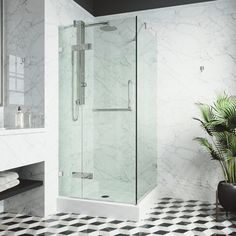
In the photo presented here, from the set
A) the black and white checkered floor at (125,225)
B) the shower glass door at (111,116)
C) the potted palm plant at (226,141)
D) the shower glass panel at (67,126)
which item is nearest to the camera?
the black and white checkered floor at (125,225)

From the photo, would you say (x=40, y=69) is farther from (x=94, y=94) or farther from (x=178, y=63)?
(x=178, y=63)

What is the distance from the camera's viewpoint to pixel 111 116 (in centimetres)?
309

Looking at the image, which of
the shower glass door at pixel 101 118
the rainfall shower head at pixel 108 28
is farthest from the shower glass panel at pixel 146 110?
the rainfall shower head at pixel 108 28

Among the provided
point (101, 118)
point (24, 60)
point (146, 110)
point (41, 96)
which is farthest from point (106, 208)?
point (24, 60)

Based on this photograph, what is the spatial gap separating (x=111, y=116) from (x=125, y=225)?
3.54ft

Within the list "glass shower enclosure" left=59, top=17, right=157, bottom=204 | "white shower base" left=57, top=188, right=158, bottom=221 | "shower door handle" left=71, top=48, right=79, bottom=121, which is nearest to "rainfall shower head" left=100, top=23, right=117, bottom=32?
"glass shower enclosure" left=59, top=17, right=157, bottom=204

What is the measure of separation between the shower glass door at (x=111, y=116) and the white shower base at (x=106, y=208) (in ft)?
0.25

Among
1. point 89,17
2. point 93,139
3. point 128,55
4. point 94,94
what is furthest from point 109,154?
point 89,17

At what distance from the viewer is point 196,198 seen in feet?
12.0

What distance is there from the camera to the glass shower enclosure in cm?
300

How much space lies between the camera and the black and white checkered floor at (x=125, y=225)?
2.58 meters

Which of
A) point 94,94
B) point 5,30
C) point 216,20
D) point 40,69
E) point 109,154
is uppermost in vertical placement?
point 216,20

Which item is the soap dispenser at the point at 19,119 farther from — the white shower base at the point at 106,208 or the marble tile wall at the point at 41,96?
the white shower base at the point at 106,208

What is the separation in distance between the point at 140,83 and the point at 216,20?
51.6 inches
